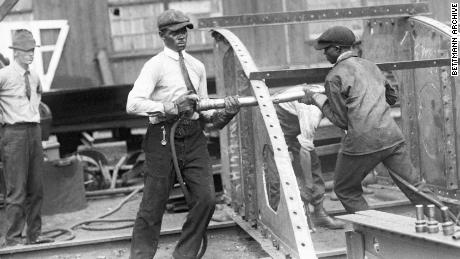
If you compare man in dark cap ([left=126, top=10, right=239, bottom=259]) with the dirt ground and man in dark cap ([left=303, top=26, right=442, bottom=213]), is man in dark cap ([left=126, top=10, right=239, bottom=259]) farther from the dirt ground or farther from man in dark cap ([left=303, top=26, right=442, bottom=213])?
man in dark cap ([left=303, top=26, right=442, bottom=213])

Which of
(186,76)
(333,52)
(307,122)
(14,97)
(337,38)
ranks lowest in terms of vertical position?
(307,122)

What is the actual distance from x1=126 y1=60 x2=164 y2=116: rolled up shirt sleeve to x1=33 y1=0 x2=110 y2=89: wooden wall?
6080 mm

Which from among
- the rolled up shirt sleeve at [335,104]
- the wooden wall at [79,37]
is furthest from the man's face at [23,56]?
the wooden wall at [79,37]

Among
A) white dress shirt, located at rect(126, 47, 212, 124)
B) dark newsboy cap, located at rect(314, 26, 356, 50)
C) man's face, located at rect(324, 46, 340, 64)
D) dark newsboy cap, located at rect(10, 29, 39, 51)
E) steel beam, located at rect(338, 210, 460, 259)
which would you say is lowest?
steel beam, located at rect(338, 210, 460, 259)

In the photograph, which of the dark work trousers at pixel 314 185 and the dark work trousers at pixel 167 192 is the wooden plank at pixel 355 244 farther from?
the dark work trousers at pixel 314 185

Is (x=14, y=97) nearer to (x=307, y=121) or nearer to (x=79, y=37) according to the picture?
(x=307, y=121)

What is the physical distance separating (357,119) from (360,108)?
10 cm

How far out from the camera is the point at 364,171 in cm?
597

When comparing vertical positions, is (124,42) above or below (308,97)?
above

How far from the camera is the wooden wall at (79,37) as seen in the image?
11.8 m

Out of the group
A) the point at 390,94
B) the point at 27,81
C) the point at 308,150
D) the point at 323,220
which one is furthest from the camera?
the point at 27,81

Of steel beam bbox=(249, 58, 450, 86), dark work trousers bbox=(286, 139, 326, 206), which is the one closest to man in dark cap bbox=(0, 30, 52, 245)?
dark work trousers bbox=(286, 139, 326, 206)

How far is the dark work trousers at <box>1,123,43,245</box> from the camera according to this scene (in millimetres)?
7466

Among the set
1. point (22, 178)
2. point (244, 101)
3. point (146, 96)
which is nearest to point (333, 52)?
point (244, 101)
